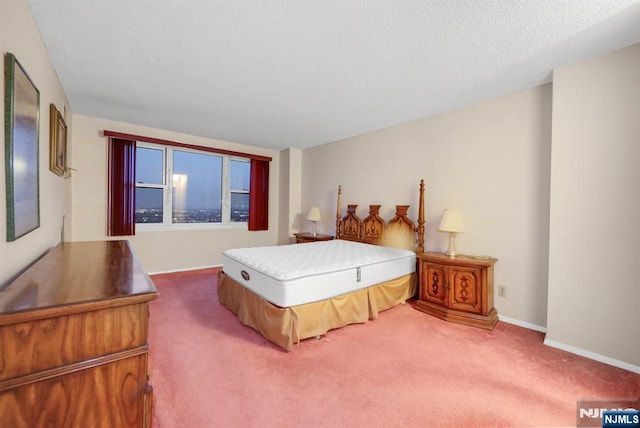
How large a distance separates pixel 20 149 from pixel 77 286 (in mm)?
857

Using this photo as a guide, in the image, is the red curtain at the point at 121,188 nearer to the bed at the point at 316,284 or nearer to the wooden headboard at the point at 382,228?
the bed at the point at 316,284

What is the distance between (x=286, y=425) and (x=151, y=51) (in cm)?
281

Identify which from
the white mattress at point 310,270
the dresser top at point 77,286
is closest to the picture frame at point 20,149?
the dresser top at point 77,286

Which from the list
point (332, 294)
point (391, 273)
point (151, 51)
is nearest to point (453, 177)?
point (391, 273)

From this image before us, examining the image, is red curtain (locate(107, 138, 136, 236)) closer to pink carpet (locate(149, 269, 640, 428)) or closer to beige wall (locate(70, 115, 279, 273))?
beige wall (locate(70, 115, 279, 273))

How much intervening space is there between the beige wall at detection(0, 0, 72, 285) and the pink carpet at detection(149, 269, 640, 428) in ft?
3.53

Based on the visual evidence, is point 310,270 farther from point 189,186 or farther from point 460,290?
point 189,186

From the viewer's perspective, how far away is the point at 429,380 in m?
1.81

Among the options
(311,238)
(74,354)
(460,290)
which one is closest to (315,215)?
(311,238)

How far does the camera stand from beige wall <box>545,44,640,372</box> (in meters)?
2.01

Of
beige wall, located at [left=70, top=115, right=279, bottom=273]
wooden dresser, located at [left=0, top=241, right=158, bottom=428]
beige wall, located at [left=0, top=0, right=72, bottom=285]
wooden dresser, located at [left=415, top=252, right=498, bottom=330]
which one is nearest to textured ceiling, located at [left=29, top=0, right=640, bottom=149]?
beige wall, located at [left=0, top=0, right=72, bottom=285]

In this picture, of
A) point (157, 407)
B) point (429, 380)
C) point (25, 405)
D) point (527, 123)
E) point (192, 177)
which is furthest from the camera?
point (192, 177)

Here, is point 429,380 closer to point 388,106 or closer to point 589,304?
point 589,304

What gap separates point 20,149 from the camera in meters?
1.32
